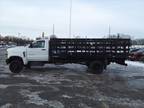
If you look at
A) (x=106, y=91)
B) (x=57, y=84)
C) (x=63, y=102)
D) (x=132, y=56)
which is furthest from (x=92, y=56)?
(x=132, y=56)

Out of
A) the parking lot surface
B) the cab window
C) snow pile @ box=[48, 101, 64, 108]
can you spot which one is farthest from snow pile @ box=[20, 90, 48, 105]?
the cab window

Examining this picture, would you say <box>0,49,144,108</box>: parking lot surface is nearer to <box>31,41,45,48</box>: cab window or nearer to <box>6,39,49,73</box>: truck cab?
<box>6,39,49,73</box>: truck cab

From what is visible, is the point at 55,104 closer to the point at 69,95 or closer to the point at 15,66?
the point at 69,95

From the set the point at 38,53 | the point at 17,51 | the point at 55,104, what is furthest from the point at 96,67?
the point at 55,104

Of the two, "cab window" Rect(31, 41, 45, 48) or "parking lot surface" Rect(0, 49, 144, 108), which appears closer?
"parking lot surface" Rect(0, 49, 144, 108)

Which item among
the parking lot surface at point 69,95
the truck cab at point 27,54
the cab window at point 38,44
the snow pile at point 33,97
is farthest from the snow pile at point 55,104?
the cab window at point 38,44

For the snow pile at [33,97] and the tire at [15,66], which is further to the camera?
the tire at [15,66]

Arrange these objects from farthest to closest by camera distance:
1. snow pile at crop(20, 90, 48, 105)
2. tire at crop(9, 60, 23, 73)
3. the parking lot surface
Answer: tire at crop(9, 60, 23, 73) → snow pile at crop(20, 90, 48, 105) → the parking lot surface

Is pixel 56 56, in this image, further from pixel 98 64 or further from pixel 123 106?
pixel 123 106

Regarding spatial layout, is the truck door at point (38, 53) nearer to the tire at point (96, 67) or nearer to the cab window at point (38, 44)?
the cab window at point (38, 44)

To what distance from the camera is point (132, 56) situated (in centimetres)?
3180

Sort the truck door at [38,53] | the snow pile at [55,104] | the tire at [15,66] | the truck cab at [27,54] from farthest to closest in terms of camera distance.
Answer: the truck door at [38,53]
the truck cab at [27,54]
the tire at [15,66]
the snow pile at [55,104]

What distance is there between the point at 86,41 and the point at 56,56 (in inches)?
82.3

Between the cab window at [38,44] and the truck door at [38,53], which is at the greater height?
the cab window at [38,44]
